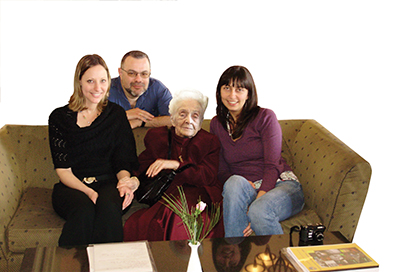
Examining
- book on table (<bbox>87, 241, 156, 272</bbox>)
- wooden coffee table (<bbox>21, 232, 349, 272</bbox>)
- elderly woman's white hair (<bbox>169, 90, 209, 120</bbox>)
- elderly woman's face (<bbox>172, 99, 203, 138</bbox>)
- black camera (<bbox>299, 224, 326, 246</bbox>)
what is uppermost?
elderly woman's white hair (<bbox>169, 90, 209, 120</bbox>)

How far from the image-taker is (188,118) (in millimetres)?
2766

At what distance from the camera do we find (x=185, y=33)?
3477 millimetres

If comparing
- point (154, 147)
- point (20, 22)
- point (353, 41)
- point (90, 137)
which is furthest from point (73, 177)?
point (353, 41)

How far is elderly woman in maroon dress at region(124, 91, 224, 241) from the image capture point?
101 inches

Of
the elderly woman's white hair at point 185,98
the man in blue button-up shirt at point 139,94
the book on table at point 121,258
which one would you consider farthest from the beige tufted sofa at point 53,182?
the book on table at point 121,258

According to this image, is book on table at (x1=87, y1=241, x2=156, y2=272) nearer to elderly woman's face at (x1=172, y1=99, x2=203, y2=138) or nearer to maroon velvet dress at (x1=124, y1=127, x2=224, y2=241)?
maroon velvet dress at (x1=124, y1=127, x2=224, y2=241)

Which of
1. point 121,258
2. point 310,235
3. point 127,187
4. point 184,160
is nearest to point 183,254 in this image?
point 121,258

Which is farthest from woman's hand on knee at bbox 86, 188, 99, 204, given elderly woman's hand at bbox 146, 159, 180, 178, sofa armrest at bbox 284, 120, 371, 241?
sofa armrest at bbox 284, 120, 371, 241

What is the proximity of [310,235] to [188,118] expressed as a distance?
3.50 feet

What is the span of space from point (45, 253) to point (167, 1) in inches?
85.6

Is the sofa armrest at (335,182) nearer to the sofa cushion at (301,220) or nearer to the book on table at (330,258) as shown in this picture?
the sofa cushion at (301,220)

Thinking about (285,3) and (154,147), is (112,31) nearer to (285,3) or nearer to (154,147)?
(154,147)

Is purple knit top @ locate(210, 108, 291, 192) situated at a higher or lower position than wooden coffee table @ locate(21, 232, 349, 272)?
higher

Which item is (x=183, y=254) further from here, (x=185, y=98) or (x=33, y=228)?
(x=185, y=98)
